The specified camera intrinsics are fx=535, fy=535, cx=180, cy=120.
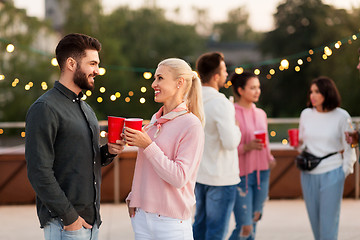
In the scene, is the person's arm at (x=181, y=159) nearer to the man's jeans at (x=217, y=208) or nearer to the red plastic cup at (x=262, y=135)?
the man's jeans at (x=217, y=208)

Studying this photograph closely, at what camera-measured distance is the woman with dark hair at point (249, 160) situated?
3.62 meters

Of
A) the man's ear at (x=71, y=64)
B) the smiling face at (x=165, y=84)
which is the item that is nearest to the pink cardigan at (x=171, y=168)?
the smiling face at (x=165, y=84)

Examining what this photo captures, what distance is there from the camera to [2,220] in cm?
518

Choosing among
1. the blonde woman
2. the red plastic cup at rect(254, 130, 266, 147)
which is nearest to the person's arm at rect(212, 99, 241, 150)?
the red plastic cup at rect(254, 130, 266, 147)

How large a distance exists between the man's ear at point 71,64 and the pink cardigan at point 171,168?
0.43 metres

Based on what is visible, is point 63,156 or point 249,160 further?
point 249,160

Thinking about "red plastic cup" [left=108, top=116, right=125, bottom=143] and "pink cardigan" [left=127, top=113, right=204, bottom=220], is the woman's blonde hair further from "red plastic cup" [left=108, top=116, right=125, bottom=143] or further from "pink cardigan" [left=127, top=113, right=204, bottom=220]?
"red plastic cup" [left=108, top=116, right=125, bottom=143]

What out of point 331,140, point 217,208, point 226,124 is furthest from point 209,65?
point 331,140

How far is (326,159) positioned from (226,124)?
86cm

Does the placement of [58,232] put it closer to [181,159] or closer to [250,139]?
[181,159]

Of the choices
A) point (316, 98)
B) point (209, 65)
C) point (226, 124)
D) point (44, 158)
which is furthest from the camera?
point (316, 98)

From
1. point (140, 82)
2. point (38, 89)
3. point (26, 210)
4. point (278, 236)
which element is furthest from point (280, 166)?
point (140, 82)

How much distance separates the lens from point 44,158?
198 cm

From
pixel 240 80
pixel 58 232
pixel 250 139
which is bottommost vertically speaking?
pixel 58 232
